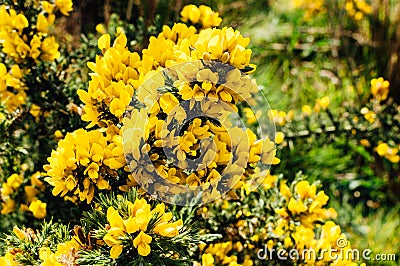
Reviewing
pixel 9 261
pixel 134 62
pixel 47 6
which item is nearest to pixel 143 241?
pixel 9 261

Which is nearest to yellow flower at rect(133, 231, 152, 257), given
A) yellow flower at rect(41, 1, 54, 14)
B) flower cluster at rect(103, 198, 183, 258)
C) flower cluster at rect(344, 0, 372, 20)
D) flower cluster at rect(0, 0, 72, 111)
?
flower cluster at rect(103, 198, 183, 258)

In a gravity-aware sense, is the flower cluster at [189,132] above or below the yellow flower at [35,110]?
above

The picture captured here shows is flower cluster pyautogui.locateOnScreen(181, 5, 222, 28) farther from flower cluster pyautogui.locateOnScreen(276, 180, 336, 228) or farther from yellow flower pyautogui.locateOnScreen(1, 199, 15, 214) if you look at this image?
yellow flower pyautogui.locateOnScreen(1, 199, 15, 214)

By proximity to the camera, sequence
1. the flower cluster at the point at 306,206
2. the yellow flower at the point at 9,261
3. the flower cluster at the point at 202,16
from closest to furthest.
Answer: the yellow flower at the point at 9,261
the flower cluster at the point at 306,206
the flower cluster at the point at 202,16

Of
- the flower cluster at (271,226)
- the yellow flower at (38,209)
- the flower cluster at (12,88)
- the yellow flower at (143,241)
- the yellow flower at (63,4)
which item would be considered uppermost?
the yellow flower at (63,4)

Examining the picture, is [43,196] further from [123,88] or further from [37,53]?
[123,88]

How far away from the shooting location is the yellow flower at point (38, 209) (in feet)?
4.52

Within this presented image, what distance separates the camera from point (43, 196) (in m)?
1.50

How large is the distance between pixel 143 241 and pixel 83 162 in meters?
0.21

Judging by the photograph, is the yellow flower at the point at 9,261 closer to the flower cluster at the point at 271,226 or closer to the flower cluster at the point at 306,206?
the flower cluster at the point at 271,226

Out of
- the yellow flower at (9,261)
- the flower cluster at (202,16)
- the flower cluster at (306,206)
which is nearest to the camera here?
the yellow flower at (9,261)

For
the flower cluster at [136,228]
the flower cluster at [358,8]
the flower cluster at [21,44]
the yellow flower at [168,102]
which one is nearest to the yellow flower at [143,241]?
the flower cluster at [136,228]

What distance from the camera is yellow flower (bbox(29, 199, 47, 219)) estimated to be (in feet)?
4.52

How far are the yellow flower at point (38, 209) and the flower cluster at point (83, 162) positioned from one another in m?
0.32
